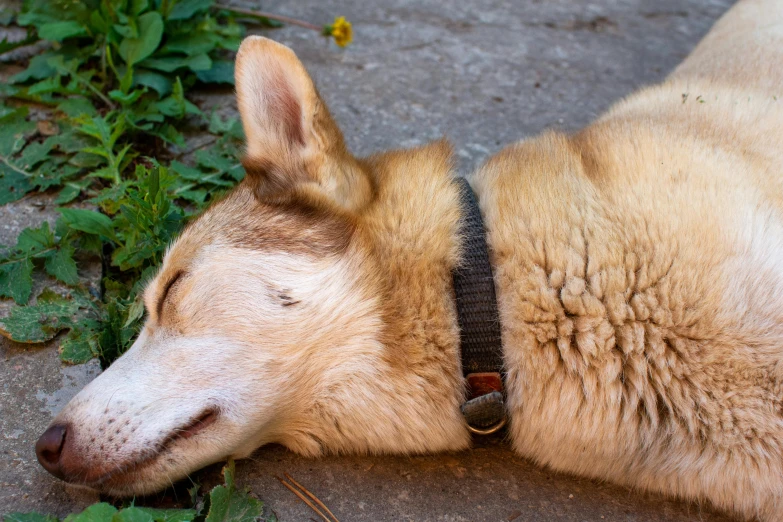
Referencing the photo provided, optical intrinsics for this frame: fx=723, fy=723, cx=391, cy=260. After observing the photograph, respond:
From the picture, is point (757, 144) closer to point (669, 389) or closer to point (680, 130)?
point (680, 130)

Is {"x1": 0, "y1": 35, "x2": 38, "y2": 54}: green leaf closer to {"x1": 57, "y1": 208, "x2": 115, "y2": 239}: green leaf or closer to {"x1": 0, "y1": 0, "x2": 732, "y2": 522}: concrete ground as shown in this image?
{"x1": 0, "y1": 0, "x2": 732, "y2": 522}: concrete ground

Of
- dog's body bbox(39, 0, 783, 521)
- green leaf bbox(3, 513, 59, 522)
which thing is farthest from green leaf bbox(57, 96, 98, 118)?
green leaf bbox(3, 513, 59, 522)

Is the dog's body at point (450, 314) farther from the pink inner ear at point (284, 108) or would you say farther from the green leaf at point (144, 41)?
the green leaf at point (144, 41)

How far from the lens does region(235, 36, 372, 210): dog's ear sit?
2414 millimetres

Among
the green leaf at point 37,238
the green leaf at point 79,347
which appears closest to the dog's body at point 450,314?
the green leaf at point 79,347

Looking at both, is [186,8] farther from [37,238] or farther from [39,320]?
[39,320]

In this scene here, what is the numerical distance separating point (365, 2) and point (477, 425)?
398 centimetres

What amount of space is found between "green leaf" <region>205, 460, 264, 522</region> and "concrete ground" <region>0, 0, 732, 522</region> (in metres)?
0.09

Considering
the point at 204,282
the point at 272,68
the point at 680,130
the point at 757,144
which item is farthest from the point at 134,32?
the point at 757,144

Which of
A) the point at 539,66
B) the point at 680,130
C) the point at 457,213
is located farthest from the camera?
the point at 539,66

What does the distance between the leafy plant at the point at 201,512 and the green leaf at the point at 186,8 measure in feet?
8.82

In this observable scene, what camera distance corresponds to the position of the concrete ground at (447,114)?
7.59ft

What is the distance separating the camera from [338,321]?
91.6 inches

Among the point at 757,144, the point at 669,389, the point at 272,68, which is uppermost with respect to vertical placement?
the point at 272,68
